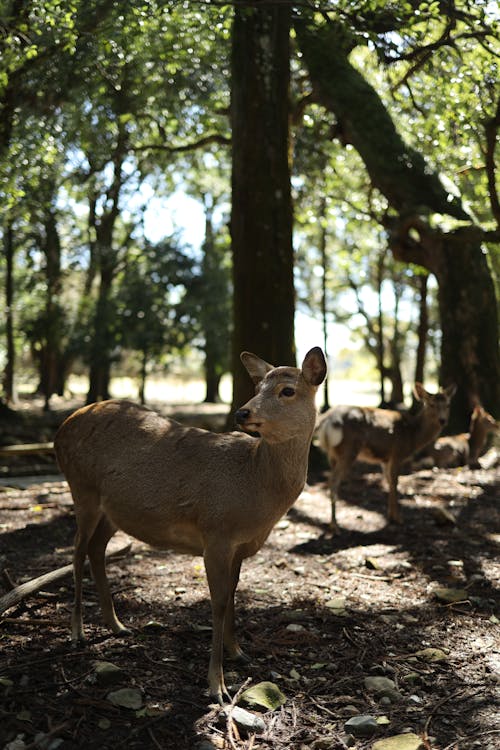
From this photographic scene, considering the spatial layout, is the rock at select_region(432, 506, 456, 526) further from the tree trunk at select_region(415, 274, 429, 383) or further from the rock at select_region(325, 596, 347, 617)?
the tree trunk at select_region(415, 274, 429, 383)

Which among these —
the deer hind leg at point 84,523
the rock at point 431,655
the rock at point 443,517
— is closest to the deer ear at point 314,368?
the deer hind leg at point 84,523

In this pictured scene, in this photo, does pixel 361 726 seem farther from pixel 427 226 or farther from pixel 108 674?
pixel 427 226

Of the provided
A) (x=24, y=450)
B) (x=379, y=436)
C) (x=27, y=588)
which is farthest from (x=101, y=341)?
(x=27, y=588)

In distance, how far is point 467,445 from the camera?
11.0 m

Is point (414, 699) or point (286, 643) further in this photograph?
point (286, 643)

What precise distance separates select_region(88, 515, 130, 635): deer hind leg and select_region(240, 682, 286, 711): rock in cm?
114

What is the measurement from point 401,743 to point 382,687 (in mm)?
674

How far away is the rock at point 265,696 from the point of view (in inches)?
149

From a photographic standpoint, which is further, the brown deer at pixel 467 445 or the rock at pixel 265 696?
the brown deer at pixel 467 445

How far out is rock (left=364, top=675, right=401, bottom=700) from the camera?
3.94 m

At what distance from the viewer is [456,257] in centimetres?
1215

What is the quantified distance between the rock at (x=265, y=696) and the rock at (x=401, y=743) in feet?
2.15

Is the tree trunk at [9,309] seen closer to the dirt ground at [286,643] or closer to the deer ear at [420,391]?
the dirt ground at [286,643]

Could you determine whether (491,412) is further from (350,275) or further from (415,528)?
(350,275)
